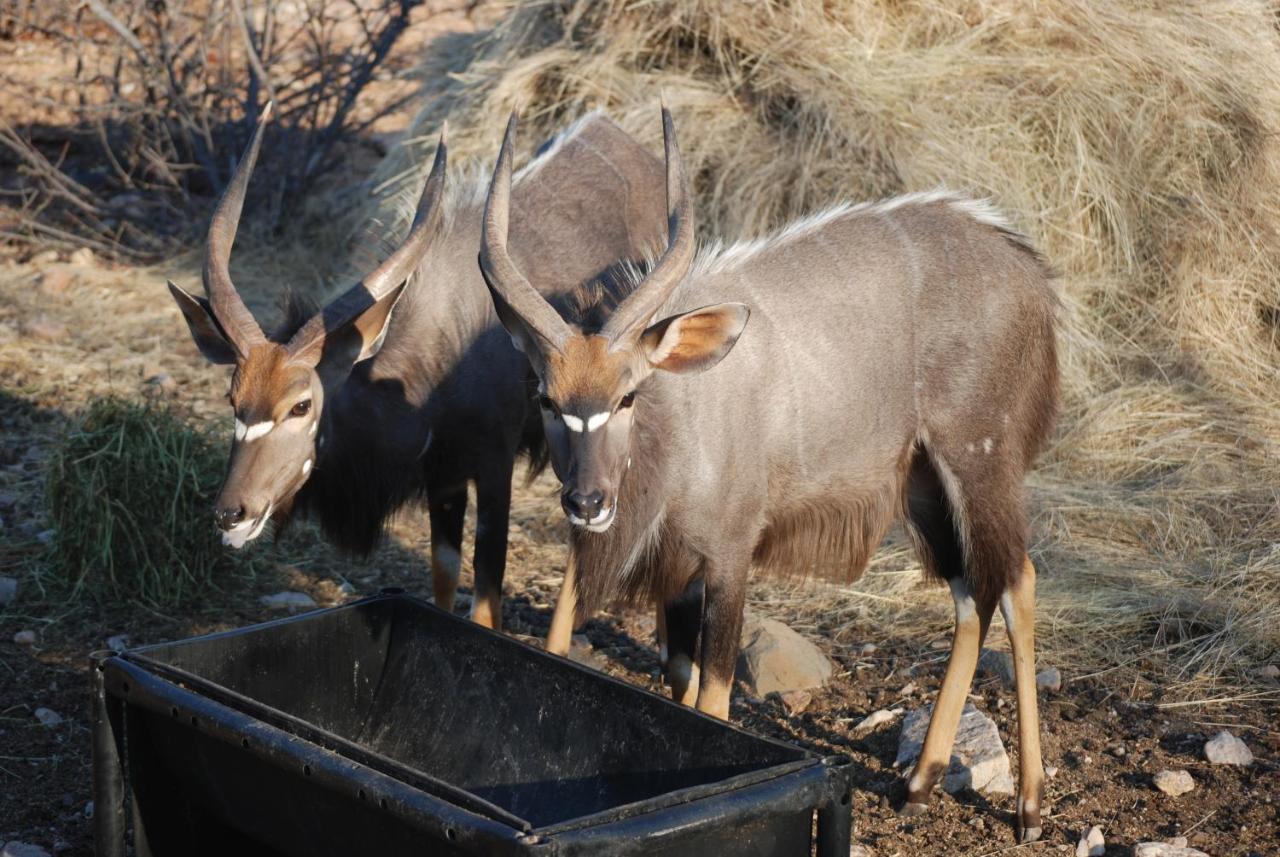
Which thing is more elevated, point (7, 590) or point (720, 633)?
point (720, 633)

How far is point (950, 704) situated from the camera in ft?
13.3

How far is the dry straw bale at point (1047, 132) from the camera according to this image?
21.5 ft

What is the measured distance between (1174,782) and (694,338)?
1.74 meters

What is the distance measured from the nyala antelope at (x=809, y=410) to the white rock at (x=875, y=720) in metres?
0.39

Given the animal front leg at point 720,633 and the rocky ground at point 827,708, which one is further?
the rocky ground at point 827,708

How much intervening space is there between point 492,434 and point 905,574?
1.71 meters

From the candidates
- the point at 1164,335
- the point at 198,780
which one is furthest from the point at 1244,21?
the point at 198,780

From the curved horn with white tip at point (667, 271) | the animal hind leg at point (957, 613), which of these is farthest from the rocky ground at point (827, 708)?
the curved horn with white tip at point (667, 271)

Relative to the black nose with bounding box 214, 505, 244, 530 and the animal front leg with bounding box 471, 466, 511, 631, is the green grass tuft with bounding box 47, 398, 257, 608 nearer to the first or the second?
the animal front leg with bounding box 471, 466, 511, 631

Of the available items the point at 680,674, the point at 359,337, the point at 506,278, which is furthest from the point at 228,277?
the point at 680,674

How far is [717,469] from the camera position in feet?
12.3

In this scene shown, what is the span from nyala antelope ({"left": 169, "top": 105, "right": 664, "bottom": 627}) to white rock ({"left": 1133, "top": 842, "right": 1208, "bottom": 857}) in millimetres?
1911

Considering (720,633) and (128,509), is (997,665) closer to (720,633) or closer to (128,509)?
(720,633)

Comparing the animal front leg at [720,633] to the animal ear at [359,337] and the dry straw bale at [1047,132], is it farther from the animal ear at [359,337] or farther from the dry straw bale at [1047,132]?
the dry straw bale at [1047,132]
